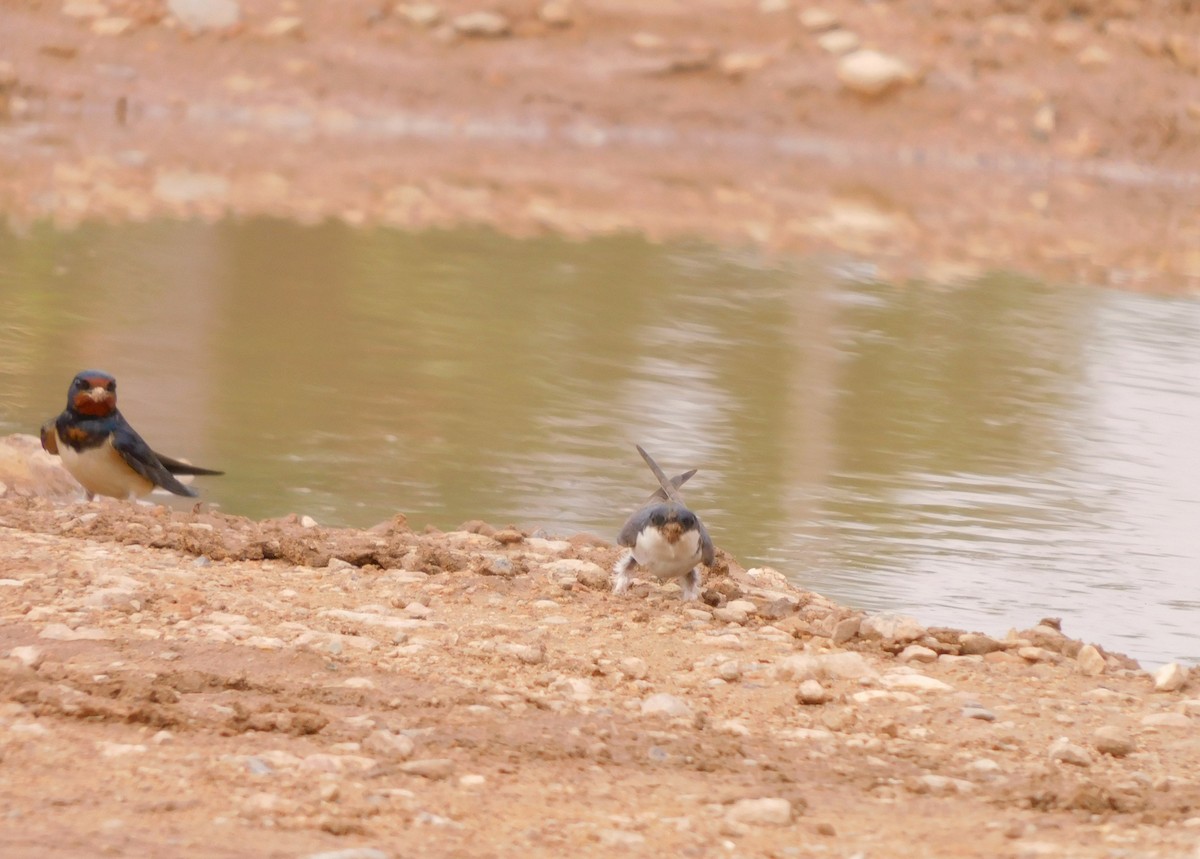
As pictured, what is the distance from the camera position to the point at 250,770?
3.79m

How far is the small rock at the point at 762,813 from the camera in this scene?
3.83m

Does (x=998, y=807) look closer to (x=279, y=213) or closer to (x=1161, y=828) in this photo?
(x=1161, y=828)

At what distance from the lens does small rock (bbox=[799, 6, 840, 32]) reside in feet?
93.9

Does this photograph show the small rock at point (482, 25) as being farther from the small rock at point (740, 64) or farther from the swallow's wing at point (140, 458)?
the swallow's wing at point (140, 458)

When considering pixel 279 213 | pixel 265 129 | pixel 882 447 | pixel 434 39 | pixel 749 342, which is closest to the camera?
pixel 882 447

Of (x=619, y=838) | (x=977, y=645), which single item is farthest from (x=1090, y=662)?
(x=619, y=838)

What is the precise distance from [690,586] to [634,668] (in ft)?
3.02

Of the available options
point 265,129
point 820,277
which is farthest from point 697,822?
point 265,129

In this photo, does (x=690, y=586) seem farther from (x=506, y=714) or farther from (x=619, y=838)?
(x=619, y=838)

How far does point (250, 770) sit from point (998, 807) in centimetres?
160

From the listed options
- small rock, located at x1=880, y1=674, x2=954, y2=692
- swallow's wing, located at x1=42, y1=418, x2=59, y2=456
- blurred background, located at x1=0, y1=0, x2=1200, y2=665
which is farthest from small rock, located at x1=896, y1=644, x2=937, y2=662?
swallow's wing, located at x1=42, y1=418, x2=59, y2=456

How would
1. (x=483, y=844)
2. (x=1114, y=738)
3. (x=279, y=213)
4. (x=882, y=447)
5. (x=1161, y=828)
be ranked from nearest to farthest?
(x=483, y=844)
(x=1161, y=828)
(x=1114, y=738)
(x=882, y=447)
(x=279, y=213)

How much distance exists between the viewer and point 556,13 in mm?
27469

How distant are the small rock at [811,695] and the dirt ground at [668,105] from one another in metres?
14.2
